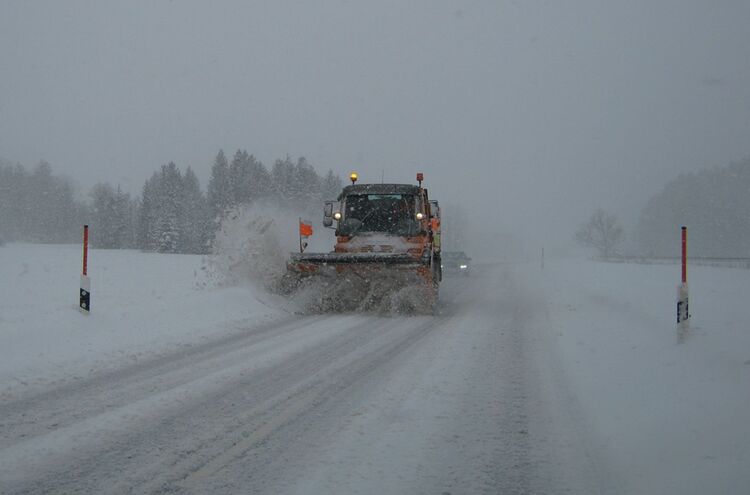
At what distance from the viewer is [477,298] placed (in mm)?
16344

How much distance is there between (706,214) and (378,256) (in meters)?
51.2

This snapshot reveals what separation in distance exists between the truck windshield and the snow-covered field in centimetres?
402

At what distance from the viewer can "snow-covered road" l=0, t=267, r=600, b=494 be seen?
351 cm

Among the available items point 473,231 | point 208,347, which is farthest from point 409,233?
point 473,231

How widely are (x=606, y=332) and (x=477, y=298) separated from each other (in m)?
7.04

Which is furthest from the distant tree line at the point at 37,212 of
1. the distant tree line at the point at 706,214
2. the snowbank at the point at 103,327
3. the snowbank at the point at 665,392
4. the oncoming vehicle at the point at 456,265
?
the snowbank at the point at 665,392

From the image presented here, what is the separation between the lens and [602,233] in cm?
7338

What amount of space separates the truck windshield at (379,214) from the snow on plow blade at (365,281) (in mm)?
1820

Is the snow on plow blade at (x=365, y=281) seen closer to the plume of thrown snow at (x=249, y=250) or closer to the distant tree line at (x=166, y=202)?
the plume of thrown snow at (x=249, y=250)

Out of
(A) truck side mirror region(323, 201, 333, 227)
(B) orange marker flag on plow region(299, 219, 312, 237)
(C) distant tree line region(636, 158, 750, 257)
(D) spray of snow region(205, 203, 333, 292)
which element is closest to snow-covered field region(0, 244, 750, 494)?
(D) spray of snow region(205, 203, 333, 292)

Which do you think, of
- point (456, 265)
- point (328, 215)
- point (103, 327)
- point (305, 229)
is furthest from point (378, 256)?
point (456, 265)

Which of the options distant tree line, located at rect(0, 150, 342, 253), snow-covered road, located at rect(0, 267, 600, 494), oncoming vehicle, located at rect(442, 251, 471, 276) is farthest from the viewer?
distant tree line, located at rect(0, 150, 342, 253)

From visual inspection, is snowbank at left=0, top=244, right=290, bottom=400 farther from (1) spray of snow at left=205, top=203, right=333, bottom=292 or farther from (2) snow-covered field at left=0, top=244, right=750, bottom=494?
(1) spray of snow at left=205, top=203, right=333, bottom=292

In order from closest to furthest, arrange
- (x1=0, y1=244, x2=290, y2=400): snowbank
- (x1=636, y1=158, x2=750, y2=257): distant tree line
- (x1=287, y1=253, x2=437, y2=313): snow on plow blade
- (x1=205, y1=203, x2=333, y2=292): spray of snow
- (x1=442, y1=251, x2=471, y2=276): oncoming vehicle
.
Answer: (x1=0, y1=244, x2=290, y2=400): snowbank < (x1=287, y1=253, x2=437, y2=313): snow on plow blade < (x1=205, y1=203, x2=333, y2=292): spray of snow < (x1=442, y1=251, x2=471, y2=276): oncoming vehicle < (x1=636, y1=158, x2=750, y2=257): distant tree line
